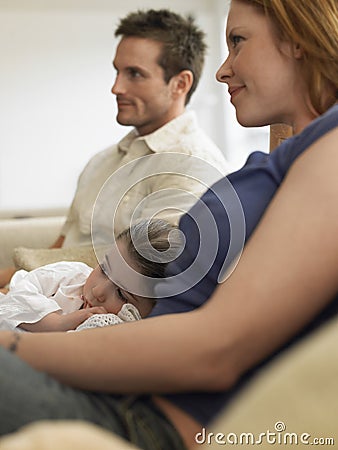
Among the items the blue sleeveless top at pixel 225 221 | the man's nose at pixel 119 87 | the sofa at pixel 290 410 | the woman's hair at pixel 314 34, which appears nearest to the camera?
the sofa at pixel 290 410

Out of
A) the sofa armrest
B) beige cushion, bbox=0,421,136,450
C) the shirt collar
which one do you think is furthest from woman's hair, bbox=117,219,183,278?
the sofa armrest

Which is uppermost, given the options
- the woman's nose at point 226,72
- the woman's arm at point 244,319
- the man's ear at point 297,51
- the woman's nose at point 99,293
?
the man's ear at point 297,51

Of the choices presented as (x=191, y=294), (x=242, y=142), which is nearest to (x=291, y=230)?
(x=191, y=294)

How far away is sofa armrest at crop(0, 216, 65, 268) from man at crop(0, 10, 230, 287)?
0.11 meters

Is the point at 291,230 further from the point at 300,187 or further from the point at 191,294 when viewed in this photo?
the point at 191,294

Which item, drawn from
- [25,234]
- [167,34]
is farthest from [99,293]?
[167,34]

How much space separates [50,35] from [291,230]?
5191 mm

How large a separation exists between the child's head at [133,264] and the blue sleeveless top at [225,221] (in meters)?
0.24

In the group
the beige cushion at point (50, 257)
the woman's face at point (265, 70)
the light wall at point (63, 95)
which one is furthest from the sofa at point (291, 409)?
the light wall at point (63, 95)

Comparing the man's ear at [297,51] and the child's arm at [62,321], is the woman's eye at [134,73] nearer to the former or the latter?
the child's arm at [62,321]

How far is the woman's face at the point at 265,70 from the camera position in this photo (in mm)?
1283

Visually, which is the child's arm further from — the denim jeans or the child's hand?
the denim jeans

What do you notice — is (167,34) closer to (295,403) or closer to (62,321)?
(62,321)

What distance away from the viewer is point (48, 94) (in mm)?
5801
